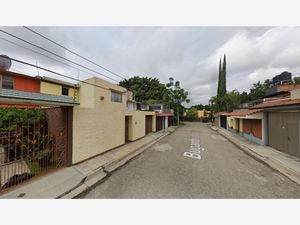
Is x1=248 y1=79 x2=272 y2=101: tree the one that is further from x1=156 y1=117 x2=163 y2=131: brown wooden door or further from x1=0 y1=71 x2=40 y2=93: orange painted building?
x1=0 y1=71 x2=40 y2=93: orange painted building

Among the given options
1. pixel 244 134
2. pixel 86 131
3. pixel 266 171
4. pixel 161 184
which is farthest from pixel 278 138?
pixel 86 131

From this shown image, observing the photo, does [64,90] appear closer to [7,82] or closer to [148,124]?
[7,82]

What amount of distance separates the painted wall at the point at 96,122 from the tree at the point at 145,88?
2724 centimetres

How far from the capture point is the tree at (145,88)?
37469 millimetres

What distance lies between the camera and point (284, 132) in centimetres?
816

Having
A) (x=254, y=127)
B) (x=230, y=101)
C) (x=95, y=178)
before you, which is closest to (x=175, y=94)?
(x=230, y=101)

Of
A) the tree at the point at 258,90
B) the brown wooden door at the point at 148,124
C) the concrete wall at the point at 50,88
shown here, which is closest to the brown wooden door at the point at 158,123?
the brown wooden door at the point at 148,124

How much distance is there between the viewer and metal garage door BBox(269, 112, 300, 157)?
24.0ft

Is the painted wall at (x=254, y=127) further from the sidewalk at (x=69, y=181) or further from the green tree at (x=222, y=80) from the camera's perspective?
the green tree at (x=222, y=80)

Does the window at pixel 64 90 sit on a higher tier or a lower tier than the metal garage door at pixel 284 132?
higher

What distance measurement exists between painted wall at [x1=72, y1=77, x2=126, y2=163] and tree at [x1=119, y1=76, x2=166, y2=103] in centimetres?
2724

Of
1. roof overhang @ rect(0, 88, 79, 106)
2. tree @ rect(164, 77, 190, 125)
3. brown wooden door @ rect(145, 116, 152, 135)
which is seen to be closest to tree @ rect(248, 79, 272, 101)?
tree @ rect(164, 77, 190, 125)

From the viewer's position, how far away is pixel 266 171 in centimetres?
596

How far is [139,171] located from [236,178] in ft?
12.9
